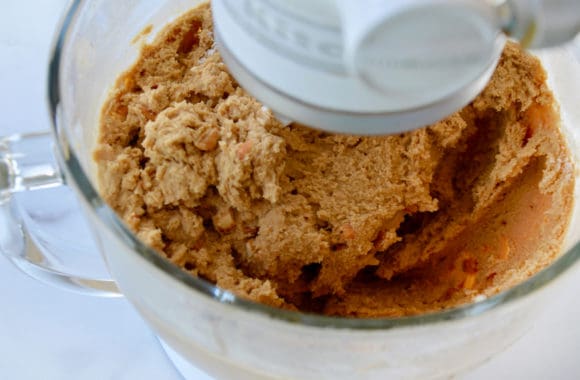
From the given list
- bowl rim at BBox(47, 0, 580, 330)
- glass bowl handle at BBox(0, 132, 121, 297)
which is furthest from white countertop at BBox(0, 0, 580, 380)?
bowl rim at BBox(47, 0, 580, 330)

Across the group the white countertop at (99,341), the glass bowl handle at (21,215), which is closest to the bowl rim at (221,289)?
the glass bowl handle at (21,215)

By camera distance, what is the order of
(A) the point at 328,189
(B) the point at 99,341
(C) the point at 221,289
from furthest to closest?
(B) the point at 99,341 → (A) the point at 328,189 → (C) the point at 221,289

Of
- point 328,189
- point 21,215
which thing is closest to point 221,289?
point 328,189

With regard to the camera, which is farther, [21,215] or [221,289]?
[21,215]

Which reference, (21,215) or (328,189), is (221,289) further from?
(21,215)

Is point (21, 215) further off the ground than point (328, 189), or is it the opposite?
point (328, 189)

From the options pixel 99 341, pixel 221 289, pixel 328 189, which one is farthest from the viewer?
pixel 99 341
